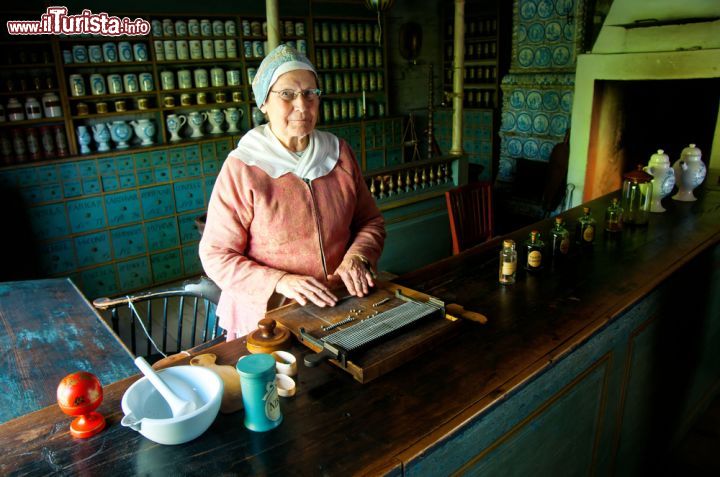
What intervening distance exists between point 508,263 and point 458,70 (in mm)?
3625

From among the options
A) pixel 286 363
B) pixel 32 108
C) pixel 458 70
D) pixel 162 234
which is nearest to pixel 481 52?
pixel 458 70

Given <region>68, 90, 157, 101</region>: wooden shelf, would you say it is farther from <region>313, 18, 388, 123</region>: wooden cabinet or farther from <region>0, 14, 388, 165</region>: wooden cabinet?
<region>313, 18, 388, 123</region>: wooden cabinet

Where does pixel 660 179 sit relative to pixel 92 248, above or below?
above

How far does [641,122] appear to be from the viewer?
4680 millimetres

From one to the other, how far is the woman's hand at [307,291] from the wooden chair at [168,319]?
547 mm

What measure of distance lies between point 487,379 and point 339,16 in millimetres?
5832

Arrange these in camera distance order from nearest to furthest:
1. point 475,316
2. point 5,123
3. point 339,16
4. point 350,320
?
1. point 350,320
2. point 475,316
3. point 5,123
4. point 339,16

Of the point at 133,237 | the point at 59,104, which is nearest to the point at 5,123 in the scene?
the point at 59,104

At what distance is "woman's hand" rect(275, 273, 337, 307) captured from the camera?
1.55 metres

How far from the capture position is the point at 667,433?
241 centimetres

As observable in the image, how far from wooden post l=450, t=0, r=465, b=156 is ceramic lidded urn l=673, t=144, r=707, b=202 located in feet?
7.86

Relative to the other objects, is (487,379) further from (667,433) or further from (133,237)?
(133,237)

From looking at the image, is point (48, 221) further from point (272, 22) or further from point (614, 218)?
point (614, 218)

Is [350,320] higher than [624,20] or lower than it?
lower
